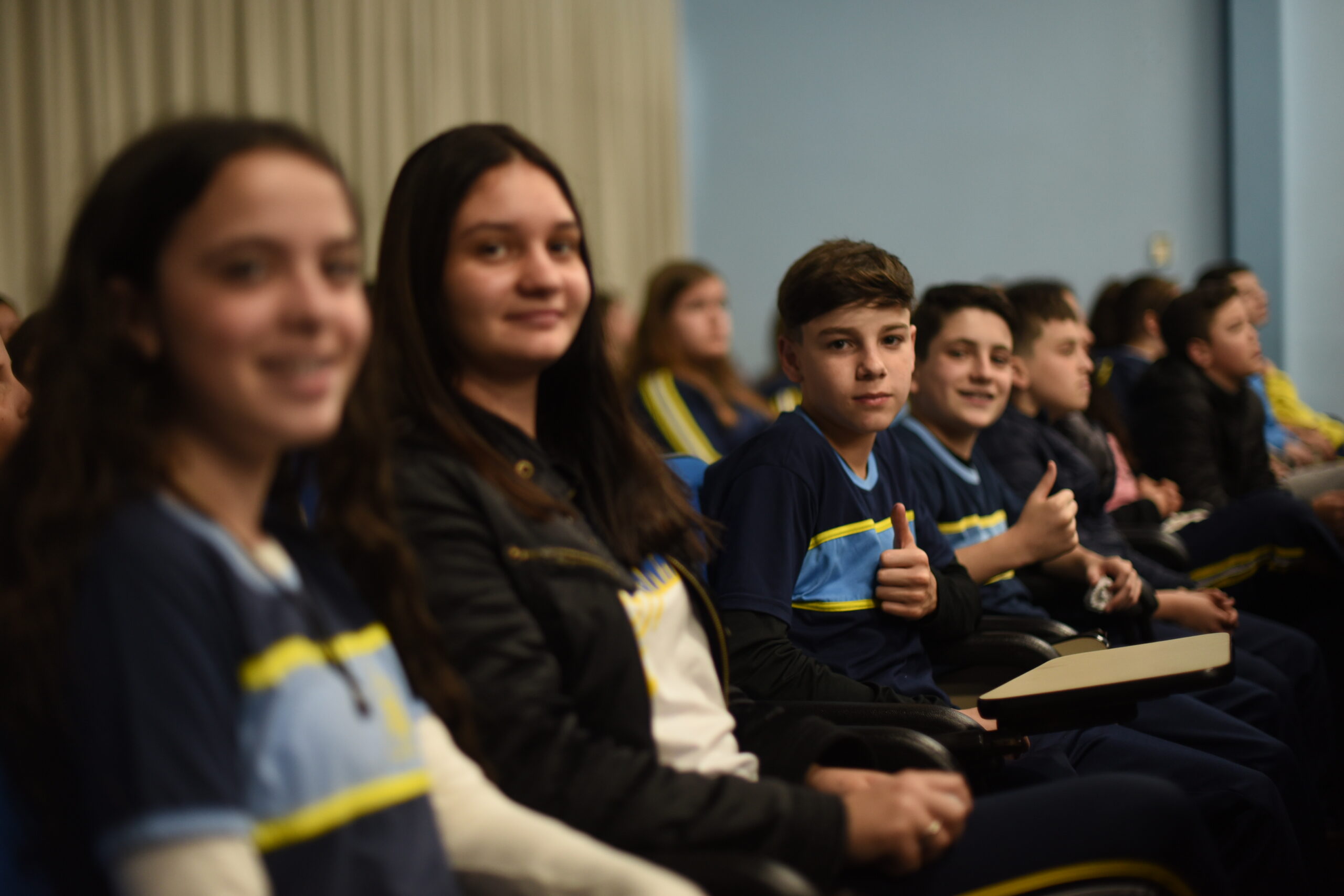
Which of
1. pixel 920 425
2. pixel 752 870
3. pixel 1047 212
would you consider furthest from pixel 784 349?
pixel 1047 212

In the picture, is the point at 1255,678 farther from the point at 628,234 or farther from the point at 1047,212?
the point at 628,234

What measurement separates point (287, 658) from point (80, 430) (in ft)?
0.69

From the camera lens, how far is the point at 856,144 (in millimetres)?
5938

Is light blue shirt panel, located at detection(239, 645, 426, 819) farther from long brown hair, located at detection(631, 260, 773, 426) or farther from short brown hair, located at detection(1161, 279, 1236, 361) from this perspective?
long brown hair, located at detection(631, 260, 773, 426)

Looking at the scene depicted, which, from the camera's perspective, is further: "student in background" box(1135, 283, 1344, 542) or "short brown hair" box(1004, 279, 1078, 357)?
"student in background" box(1135, 283, 1344, 542)

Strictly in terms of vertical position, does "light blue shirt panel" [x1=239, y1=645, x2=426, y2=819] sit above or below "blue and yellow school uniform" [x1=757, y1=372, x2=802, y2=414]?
below

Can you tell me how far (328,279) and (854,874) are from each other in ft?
2.56

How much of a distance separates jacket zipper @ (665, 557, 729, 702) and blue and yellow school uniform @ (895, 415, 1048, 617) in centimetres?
79

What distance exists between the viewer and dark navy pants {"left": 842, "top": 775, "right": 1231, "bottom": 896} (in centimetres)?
108

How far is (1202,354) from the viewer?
3363 mm

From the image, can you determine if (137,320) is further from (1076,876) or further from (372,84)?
(372,84)

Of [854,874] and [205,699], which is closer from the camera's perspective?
[205,699]

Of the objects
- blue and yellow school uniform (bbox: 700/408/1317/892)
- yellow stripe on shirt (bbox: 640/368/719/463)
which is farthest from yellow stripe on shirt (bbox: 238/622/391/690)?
yellow stripe on shirt (bbox: 640/368/719/463)

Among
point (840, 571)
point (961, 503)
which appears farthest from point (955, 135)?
point (840, 571)
